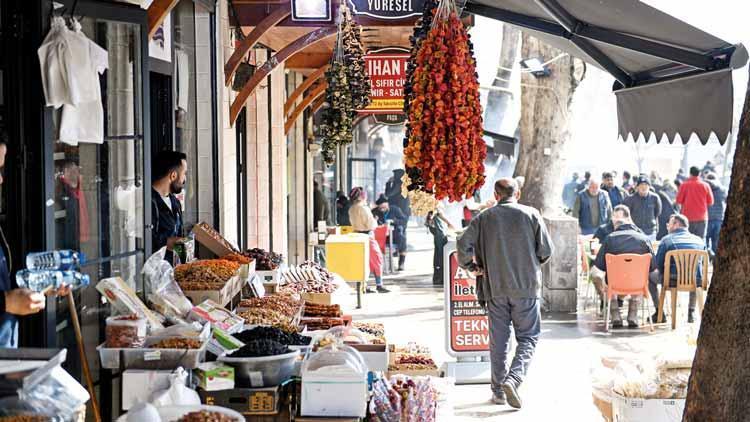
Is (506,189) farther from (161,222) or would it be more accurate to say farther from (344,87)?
(161,222)

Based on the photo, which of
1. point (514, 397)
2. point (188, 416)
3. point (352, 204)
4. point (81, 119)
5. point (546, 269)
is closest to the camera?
point (188, 416)

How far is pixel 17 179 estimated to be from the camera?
484 cm

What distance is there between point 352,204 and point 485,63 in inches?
904

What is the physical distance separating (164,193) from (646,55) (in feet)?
11.2

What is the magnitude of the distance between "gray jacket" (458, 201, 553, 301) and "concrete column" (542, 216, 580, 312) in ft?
17.0

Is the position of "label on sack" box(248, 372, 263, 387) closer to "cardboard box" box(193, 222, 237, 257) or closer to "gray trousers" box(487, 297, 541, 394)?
"cardboard box" box(193, 222, 237, 257)

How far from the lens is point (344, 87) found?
834 cm

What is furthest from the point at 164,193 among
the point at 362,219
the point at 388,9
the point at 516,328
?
the point at 362,219

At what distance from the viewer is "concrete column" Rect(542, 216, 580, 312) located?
13.7m

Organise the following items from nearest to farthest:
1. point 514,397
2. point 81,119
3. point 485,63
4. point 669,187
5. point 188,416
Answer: point 188,416, point 81,119, point 514,397, point 669,187, point 485,63

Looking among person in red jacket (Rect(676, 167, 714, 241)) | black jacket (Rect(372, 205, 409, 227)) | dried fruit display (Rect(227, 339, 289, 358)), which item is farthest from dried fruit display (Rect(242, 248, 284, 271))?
black jacket (Rect(372, 205, 409, 227))

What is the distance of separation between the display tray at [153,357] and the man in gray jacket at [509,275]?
163 inches

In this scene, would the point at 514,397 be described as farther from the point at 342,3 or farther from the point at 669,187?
the point at 669,187

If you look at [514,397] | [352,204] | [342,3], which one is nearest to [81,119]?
[342,3]
